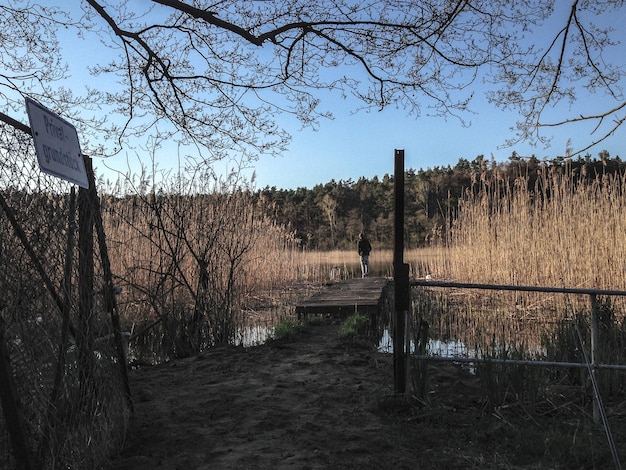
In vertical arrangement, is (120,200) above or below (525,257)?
above

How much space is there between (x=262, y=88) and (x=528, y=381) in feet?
13.5

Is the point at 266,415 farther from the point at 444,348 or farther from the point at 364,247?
→ the point at 364,247

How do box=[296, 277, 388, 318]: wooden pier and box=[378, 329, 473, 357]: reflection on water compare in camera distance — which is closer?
box=[378, 329, 473, 357]: reflection on water

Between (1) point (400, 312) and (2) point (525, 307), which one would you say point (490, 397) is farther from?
A: (2) point (525, 307)

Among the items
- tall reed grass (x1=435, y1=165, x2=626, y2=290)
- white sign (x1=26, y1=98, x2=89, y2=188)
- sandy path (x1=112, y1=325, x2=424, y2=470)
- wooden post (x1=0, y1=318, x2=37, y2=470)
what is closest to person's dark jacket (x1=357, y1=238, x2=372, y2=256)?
tall reed grass (x1=435, y1=165, x2=626, y2=290)

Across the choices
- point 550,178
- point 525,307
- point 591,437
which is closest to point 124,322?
point 591,437

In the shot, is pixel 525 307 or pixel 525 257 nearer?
pixel 525 307

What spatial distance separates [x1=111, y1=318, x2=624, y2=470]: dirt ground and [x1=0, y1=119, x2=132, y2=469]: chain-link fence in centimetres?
47

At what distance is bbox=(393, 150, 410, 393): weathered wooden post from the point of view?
11.5ft

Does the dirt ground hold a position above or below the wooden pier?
below

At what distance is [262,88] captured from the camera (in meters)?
6.15

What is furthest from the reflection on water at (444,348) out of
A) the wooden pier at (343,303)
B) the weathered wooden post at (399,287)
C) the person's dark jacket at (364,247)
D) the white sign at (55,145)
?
the person's dark jacket at (364,247)

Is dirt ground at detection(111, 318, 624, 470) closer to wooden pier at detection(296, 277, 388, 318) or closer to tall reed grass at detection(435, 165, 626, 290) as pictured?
wooden pier at detection(296, 277, 388, 318)

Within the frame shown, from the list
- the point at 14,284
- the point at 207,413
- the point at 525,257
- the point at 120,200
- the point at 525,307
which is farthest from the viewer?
the point at 525,257
